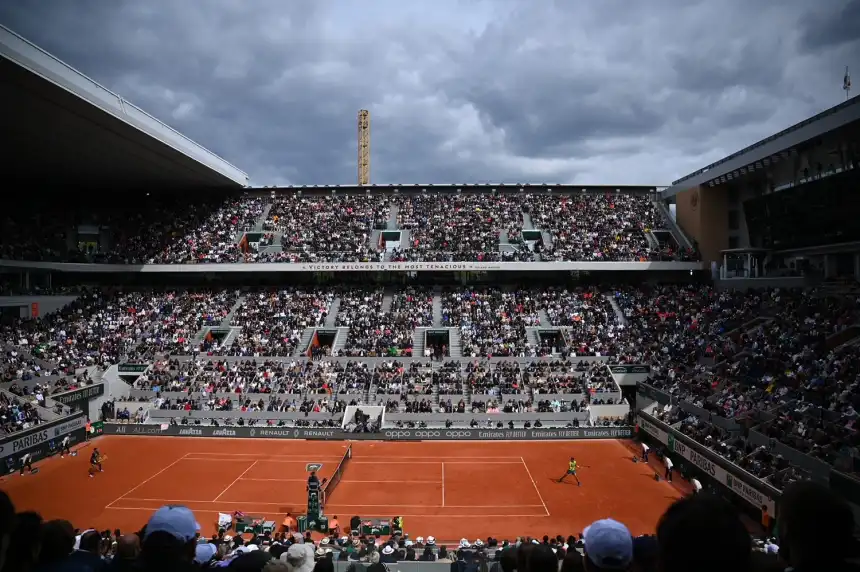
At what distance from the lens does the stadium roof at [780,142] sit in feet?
92.1

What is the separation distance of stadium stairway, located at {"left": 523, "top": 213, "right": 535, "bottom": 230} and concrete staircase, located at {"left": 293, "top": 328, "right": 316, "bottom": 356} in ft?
75.3

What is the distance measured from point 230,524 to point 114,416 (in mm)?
21518

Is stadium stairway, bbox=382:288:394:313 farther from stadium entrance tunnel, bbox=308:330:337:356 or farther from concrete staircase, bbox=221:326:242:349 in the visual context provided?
concrete staircase, bbox=221:326:242:349

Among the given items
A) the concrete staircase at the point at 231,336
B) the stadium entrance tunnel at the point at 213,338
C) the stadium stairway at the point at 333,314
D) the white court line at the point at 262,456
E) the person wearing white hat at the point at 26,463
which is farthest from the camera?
the stadium stairway at the point at 333,314

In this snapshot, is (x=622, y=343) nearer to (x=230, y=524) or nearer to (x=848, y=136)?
(x=848, y=136)

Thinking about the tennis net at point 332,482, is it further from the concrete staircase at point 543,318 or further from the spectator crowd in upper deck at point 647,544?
the concrete staircase at point 543,318

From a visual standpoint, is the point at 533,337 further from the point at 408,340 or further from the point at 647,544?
the point at 647,544

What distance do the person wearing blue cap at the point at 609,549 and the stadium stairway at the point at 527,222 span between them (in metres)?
51.5

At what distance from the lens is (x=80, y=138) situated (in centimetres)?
3878

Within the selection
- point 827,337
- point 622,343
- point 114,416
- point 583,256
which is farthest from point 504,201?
point 114,416

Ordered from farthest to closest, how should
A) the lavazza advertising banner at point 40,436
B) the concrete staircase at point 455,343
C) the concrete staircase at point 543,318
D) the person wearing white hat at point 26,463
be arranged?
the concrete staircase at point 543,318 < the concrete staircase at point 455,343 < the person wearing white hat at point 26,463 < the lavazza advertising banner at point 40,436

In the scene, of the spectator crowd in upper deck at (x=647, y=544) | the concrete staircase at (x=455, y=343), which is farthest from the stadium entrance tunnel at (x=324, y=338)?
the spectator crowd in upper deck at (x=647, y=544)

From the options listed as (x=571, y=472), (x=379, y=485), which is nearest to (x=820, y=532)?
(x=379, y=485)

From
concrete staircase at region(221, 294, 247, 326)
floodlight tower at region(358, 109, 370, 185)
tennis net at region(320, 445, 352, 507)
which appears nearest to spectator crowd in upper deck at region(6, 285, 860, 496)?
concrete staircase at region(221, 294, 247, 326)
